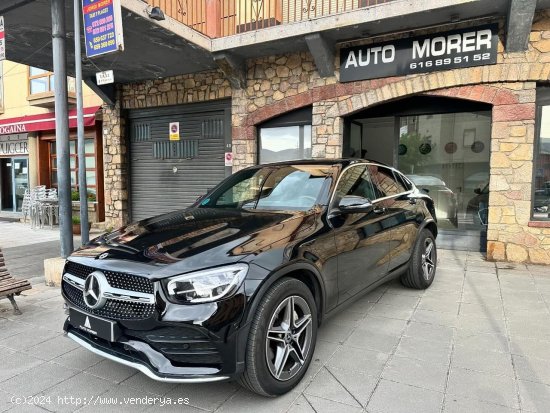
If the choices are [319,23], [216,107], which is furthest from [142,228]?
[216,107]

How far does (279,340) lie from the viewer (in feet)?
8.48

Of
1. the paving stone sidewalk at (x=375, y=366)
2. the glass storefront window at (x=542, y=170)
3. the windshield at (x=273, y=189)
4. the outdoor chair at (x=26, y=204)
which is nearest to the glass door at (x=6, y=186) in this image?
the outdoor chair at (x=26, y=204)

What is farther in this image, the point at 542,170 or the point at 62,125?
the point at 542,170

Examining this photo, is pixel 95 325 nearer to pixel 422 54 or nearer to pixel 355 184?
pixel 355 184

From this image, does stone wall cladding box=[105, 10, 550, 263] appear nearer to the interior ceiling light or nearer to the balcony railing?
the balcony railing

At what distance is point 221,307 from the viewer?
7.50 feet

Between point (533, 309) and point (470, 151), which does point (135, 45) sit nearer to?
point (470, 151)

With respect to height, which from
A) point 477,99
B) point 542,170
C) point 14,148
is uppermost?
point 477,99

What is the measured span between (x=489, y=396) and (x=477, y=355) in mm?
632

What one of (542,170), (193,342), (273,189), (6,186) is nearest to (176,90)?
(273,189)

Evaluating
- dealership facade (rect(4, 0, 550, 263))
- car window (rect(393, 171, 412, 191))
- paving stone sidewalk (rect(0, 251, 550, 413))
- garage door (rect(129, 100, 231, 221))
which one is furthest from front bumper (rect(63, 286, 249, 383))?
garage door (rect(129, 100, 231, 221))

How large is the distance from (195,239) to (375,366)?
66.1 inches

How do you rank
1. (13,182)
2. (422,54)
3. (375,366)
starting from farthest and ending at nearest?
1. (13,182)
2. (422,54)
3. (375,366)

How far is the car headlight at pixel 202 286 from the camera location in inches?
91.2
